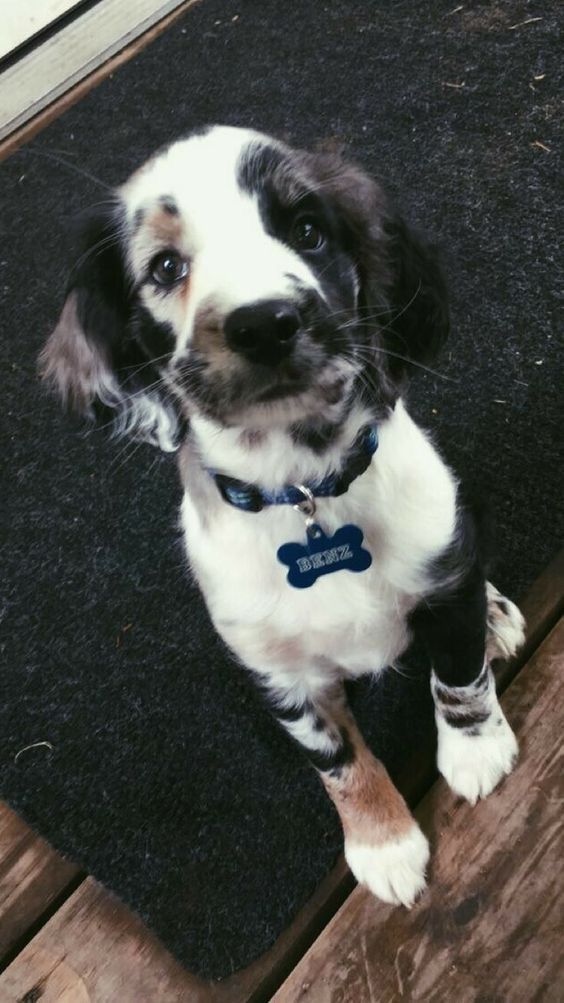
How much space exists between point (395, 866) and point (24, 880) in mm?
678

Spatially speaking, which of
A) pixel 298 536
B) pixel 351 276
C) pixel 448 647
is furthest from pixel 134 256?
pixel 448 647

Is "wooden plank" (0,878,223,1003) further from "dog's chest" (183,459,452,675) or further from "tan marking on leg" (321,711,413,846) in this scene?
"dog's chest" (183,459,452,675)

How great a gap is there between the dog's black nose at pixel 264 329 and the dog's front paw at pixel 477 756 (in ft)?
2.54

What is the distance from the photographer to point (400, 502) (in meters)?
1.25

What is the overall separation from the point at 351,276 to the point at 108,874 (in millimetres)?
1096

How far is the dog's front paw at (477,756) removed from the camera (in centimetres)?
143

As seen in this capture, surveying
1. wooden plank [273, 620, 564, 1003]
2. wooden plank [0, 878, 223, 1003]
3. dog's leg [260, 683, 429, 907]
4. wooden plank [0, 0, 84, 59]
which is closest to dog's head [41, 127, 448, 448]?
dog's leg [260, 683, 429, 907]

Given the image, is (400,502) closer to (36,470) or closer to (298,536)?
(298,536)

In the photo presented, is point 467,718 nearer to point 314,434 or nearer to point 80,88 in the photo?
point 314,434

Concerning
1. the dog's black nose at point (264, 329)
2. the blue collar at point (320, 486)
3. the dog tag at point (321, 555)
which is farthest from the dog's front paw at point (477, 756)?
the dog's black nose at point (264, 329)

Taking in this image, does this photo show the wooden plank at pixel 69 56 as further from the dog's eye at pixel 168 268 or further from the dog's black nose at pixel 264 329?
the dog's black nose at pixel 264 329

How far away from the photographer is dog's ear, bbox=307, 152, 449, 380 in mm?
1157

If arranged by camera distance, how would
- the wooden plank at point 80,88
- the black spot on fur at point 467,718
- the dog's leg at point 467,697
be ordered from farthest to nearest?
the wooden plank at point 80,88
the black spot on fur at point 467,718
the dog's leg at point 467,697

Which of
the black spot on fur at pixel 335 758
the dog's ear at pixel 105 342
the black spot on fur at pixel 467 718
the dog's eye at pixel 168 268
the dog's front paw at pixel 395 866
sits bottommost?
the dog's front paw at pixel 395 866
